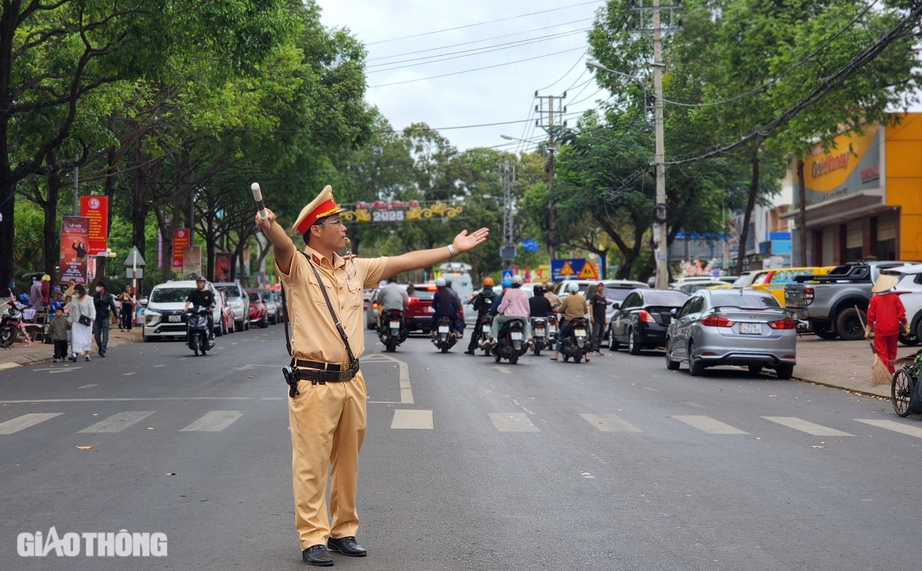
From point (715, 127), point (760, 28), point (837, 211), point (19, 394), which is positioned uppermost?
point (760, 28)

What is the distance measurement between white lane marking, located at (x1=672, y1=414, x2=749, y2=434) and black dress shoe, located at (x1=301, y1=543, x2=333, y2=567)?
6.97 metres

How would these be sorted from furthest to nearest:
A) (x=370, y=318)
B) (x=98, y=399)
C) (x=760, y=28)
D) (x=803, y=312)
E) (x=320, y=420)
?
(x=370, y=318)
(x=760, y=28)
(x=803, y=312)
(x=98, y=399)
(x=320, y=420)

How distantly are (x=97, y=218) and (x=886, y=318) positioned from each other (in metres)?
26.5

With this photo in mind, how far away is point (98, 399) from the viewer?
15.2 metres

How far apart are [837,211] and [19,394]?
34.6m

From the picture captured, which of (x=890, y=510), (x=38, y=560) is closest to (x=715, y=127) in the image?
(x=890, y=510)

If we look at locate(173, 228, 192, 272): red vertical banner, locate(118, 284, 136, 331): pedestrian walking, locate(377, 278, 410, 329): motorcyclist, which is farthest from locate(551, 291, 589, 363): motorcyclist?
locate(173, 228, 192, 272): red vertical banner

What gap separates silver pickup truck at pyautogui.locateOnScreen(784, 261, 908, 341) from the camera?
91.7 ft

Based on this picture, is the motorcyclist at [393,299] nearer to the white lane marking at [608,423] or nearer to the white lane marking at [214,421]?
the white lane marking at [214,421]

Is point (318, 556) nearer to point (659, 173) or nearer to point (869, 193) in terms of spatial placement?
point (659, 173)

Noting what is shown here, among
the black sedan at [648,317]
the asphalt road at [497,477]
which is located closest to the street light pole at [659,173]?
the black sedan at [648,317]

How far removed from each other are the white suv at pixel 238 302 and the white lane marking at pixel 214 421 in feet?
89.3

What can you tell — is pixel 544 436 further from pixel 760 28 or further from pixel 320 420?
pixel 760 28

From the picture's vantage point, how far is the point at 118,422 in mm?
12508
